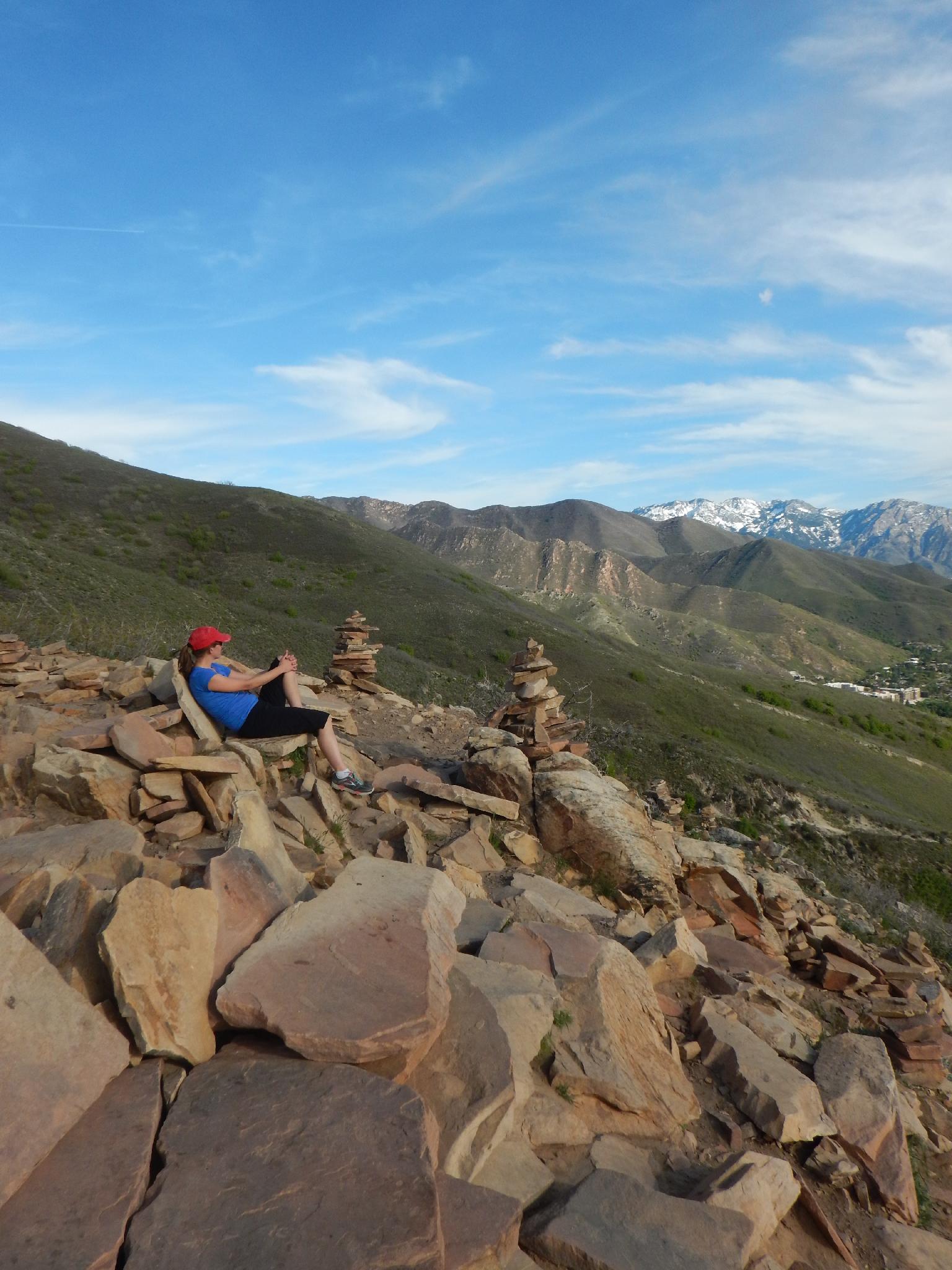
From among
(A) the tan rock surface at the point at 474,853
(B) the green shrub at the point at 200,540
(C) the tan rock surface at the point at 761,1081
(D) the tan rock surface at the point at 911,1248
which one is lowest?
(D) the tan rock surface at the point at 911,1248

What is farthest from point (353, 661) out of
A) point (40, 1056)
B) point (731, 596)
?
point (731, 596)

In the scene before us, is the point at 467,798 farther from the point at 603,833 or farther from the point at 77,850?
the point at 77,850

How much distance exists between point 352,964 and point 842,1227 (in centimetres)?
307

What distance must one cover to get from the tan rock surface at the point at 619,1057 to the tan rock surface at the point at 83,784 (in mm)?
3846

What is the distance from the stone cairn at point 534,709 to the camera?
10211 millimetres

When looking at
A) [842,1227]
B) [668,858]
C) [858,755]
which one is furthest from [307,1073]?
[858,755]

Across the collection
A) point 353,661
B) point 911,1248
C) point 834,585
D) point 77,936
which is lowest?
point 911,1248

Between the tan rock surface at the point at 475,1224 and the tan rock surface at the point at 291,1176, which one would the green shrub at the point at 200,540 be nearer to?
the tan rock surface at the point at 291,1176

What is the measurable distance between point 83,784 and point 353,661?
9.95 m

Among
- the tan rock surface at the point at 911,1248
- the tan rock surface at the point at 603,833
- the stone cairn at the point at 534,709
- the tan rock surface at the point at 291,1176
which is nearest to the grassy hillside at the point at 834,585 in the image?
the stone cairn at the point at 534,709

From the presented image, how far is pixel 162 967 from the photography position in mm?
3051

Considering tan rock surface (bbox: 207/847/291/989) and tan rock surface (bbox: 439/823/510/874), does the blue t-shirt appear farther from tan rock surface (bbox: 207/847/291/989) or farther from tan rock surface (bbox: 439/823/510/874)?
tan rock surface (bbox: 207/847/291/989)

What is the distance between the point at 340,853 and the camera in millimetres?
6164

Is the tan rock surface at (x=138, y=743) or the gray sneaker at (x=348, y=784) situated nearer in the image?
the tan rock surface at (x=138, y=743)
